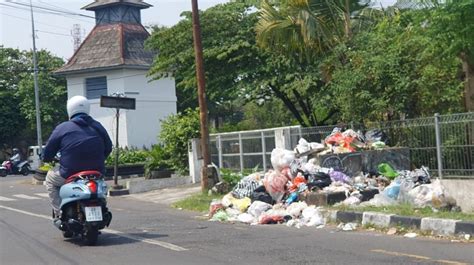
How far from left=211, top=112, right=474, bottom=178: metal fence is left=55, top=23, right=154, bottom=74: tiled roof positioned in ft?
75.7

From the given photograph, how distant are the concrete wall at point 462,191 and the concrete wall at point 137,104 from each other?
30407 millimetres

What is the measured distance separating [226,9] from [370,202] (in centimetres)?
1484

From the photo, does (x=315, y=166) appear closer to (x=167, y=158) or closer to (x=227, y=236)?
(x=227, y=236)

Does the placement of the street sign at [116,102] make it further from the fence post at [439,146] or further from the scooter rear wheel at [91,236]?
the scooter rear wheel at [91,236]

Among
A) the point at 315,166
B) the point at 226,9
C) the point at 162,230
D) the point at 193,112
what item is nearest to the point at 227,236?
the point at 162,230

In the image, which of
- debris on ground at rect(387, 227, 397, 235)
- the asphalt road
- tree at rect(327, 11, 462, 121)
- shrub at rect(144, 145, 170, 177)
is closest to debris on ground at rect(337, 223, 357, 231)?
the asphalt road

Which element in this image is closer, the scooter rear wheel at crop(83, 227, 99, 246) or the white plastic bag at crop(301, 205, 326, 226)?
the scooter rear wheel at crop(83, 227, 99, 246)

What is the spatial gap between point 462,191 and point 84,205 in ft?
21.9

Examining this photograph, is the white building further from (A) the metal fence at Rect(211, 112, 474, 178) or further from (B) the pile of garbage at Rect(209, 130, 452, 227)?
(B) the pile of garbage at Rect(209, 130, 452, 227)

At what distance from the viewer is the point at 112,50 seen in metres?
41.8

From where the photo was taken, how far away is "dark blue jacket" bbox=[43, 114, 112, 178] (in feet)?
29.8

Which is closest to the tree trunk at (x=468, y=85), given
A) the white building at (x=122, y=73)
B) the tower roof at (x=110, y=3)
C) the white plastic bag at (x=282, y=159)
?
the white plastic bag at (x=282, y=159)

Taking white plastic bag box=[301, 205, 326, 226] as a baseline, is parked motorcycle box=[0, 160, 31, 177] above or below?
above

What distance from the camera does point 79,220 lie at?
8.95m
